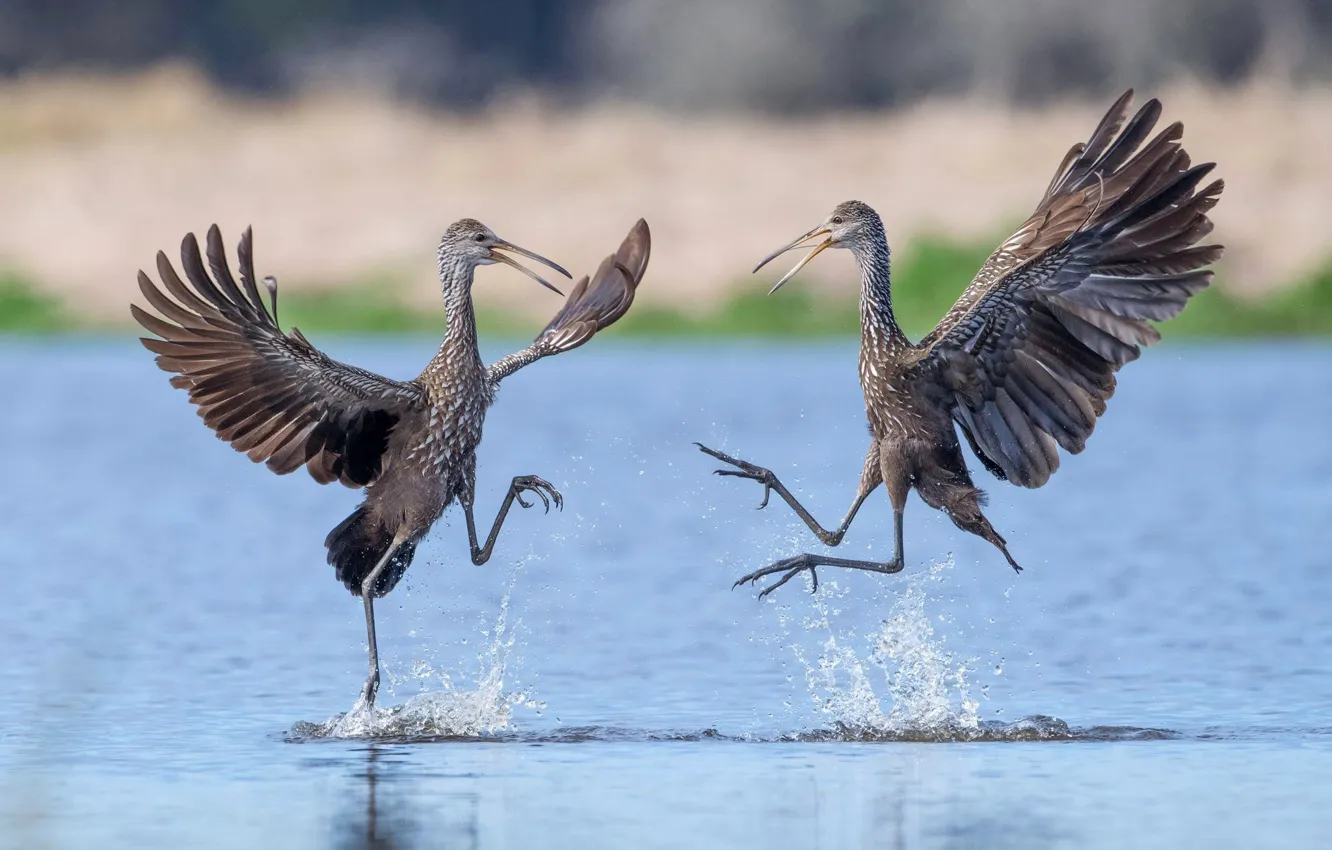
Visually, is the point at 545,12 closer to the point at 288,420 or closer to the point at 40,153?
the point at 40,153

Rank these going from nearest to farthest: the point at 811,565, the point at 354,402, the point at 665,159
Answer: the point at 354,402
the point at 811,565
the point at 665,159

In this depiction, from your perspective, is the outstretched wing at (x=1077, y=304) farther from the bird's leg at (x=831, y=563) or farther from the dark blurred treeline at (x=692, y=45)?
the dark blurred treeline at (x=692, y=45)

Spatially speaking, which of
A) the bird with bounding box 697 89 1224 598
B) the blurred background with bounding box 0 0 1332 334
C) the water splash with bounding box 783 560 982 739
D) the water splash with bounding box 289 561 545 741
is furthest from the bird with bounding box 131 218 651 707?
the blurred background with bounding box 0 0 1332 334

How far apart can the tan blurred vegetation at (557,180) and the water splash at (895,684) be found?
14601 mm

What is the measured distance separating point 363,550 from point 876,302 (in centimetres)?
233

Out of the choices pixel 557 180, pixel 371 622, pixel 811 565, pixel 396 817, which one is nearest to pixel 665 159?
pixel 557 180

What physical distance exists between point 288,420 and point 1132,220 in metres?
3.33

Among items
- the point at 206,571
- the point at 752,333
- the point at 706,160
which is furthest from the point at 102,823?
the point at 706,160

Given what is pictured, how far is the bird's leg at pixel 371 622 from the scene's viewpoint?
35.1 feet

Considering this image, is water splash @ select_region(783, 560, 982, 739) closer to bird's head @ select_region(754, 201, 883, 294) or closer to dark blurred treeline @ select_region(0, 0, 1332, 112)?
bird's head @ select_region(754, 201, 883, 294)

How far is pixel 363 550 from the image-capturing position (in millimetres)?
10930

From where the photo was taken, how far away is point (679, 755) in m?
9.85

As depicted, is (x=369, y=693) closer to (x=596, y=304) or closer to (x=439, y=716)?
(x=439, y=716)

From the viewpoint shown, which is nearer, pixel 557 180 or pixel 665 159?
pixel 557 180
